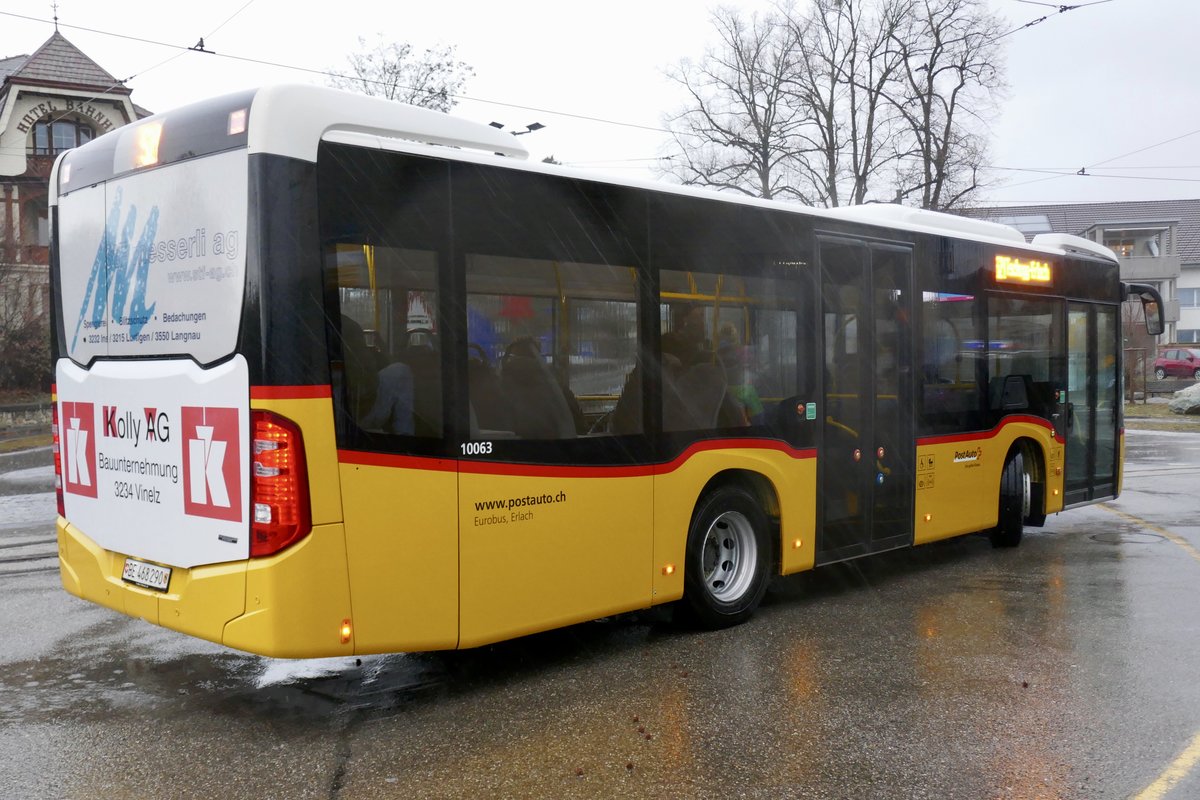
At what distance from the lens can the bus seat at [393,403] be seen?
5070 mm

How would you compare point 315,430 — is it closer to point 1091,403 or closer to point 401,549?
point 401,549

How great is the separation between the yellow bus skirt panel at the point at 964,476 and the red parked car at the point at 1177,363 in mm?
42329

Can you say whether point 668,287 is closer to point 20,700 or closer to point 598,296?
point 598,296

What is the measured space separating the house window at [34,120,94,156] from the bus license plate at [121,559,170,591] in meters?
41.9

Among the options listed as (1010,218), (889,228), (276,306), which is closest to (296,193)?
(276,306)

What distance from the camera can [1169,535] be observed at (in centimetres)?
1098

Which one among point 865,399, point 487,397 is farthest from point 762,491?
point 487,397

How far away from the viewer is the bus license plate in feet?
17.5

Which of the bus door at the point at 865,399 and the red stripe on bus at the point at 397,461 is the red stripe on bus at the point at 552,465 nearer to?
the red stripe on bus at the point at 397,461

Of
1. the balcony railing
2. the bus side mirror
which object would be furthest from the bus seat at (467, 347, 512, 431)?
the balcony railing

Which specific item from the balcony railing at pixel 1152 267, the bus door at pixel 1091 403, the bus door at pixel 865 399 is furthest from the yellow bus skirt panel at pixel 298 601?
the balcony railing at pixel 1152 267

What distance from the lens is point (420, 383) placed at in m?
5.24

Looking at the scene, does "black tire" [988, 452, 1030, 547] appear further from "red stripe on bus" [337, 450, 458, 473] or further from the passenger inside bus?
"red stripe on bus" [337, 450, 458, 473]

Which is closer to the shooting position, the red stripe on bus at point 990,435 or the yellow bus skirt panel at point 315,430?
the yellow bus skirt panel at point 315,430
